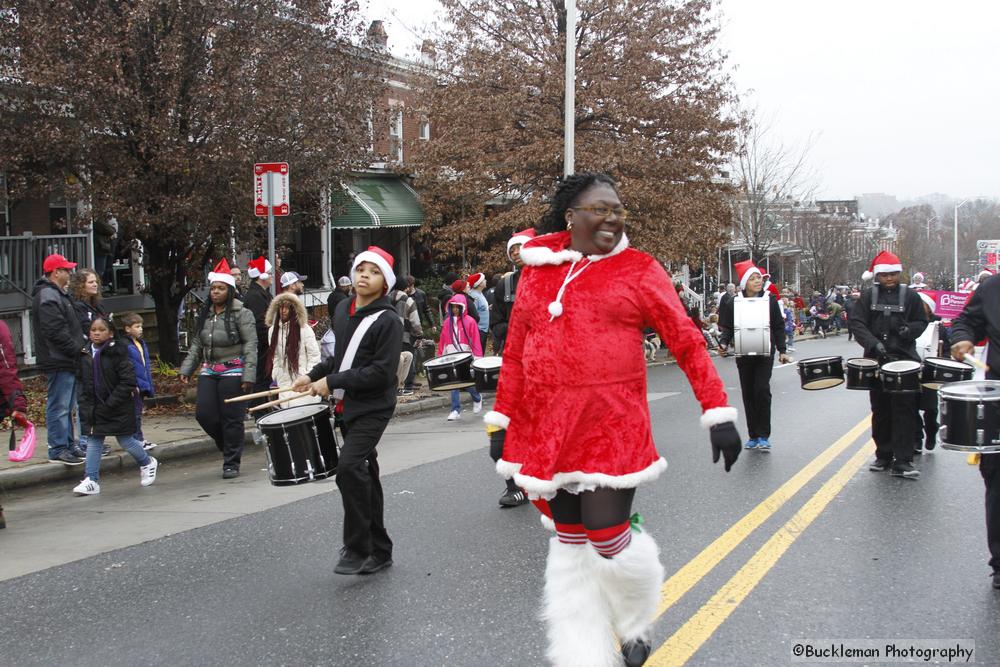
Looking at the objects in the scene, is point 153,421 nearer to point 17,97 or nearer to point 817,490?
point 17,97

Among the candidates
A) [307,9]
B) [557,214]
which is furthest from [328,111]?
[557,214]

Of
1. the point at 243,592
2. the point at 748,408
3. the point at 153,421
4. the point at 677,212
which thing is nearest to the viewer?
the point at 243,592

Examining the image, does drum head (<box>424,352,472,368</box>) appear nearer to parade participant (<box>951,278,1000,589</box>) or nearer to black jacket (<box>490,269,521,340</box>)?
black jacket (<box>490,269,521,340</box>)

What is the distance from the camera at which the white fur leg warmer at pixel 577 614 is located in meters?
3.79

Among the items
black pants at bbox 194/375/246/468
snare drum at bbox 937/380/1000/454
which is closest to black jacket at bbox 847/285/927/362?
snare drum at bbox 937/380/1000/454

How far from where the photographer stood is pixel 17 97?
13.9 metres

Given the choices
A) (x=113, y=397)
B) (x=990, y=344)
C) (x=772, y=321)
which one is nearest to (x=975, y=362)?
(x=990, y=344)

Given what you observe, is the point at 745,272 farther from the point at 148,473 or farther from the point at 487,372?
the point at 148,473

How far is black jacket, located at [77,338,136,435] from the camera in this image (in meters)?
8.60

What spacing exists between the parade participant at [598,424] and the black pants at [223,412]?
5.58 metres

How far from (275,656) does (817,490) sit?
15.2 ft

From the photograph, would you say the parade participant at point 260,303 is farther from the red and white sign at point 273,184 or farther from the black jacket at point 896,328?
the black jacket at point 896,328

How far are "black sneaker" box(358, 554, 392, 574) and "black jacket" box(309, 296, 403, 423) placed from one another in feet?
2.63

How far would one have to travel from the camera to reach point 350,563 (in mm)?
5621
